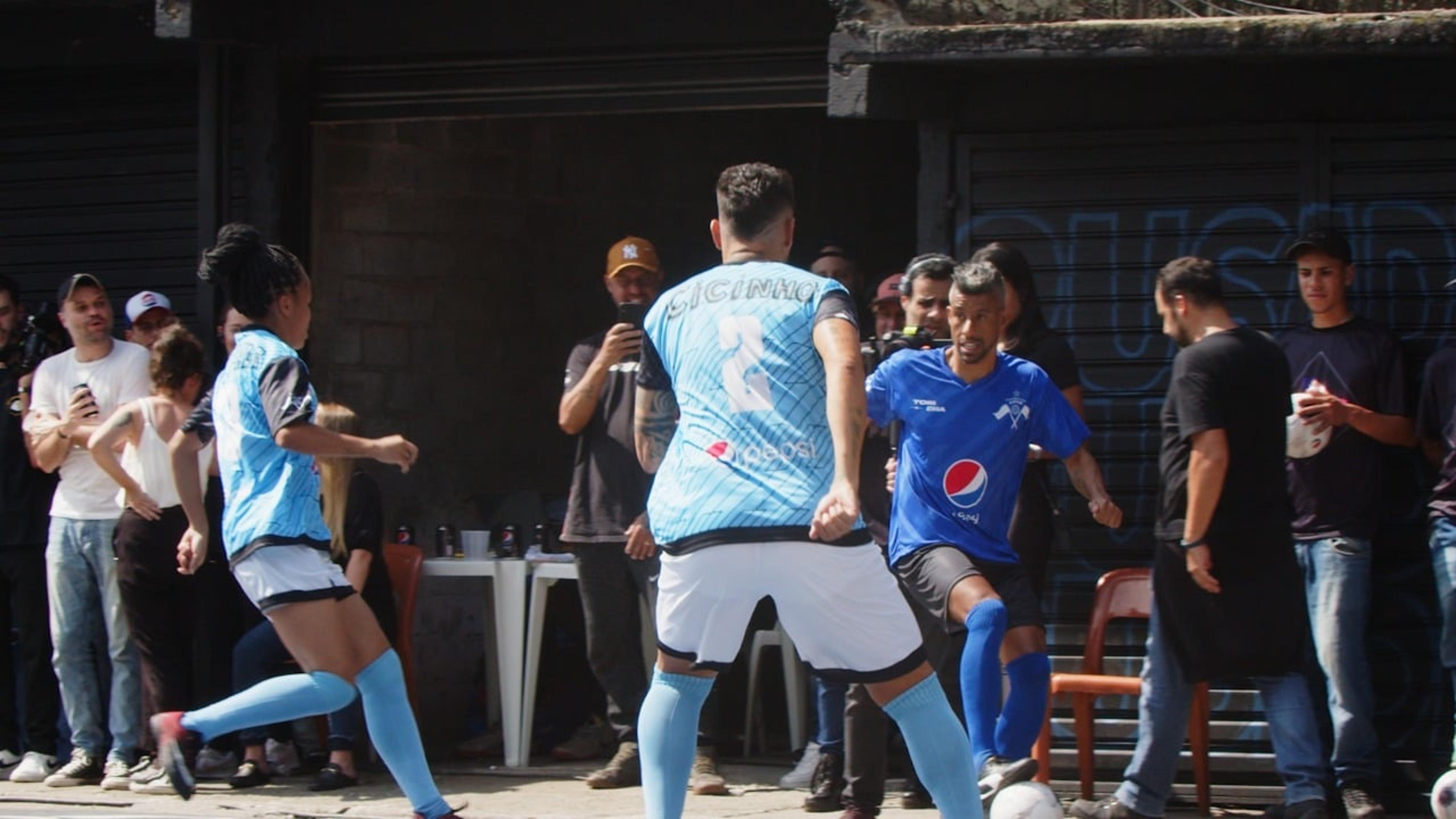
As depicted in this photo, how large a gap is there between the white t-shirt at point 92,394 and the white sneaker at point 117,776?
1.02 meters

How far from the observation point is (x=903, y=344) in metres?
7.30

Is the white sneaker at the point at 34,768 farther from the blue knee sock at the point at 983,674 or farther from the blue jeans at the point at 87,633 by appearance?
the blue knee sock at the point at 983,674

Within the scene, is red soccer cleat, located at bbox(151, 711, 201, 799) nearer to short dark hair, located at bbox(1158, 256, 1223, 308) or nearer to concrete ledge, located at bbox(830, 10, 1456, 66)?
concrete ledge, located at bbox(830, 10, 1456, 66)

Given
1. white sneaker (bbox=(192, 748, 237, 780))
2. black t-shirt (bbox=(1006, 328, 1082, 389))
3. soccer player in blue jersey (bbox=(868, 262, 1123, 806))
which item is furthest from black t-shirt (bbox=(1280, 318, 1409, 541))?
white sneaker (bbox=(192, 748, 237, 780))

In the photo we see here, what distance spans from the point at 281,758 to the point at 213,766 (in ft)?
0.93

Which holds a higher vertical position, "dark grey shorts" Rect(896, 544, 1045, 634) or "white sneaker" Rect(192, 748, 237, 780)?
"dark grey shorts" Rect(896, 544, 1045, 634)

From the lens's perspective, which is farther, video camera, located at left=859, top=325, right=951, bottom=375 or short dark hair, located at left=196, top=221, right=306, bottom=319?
video camera, located at left=859, top=325, right=951, bottom=375

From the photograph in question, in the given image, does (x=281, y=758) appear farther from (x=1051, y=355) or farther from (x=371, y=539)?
(x=1051, y=355)

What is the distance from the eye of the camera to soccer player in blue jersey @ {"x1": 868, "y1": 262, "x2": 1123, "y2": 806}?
6.78 m

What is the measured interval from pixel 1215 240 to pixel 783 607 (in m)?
3.39

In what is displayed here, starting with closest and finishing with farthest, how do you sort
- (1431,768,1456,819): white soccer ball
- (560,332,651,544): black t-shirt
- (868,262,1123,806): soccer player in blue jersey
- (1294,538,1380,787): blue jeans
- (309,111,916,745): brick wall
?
(1431,768,1456,819): white soccer ball < (868,262,1123,806): soccer player in blue jersey < (1294,538,1380,787): blue jeans < (560,332,651,544): black t-shirt < (309,111,916,745): brick wall

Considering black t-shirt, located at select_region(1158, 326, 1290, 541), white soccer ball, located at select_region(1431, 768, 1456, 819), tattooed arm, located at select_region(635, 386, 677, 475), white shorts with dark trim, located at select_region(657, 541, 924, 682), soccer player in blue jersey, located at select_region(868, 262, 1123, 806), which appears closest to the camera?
white shorts with dark trim, located at select_region(657, 541, 924, 682)

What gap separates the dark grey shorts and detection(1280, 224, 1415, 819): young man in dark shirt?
1.24 m

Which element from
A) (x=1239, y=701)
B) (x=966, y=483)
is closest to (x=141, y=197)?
(x=966, y=483)
